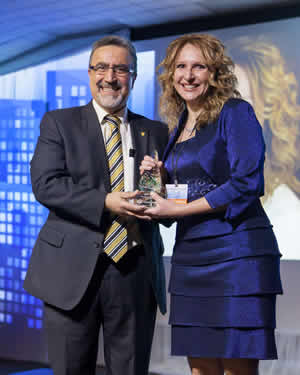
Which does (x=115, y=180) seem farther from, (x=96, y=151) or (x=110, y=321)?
(x=110, y=321)

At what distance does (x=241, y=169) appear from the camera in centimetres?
190

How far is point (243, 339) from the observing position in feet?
6.26

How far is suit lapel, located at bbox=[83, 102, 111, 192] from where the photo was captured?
6.94 feet

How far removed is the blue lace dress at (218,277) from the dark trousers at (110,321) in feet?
0.54

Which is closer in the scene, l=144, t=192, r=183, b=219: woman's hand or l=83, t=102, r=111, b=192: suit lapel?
l=144, t=192, r=183, b=219: woman's hand

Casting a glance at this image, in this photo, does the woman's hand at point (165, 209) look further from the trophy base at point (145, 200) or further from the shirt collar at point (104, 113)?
the shirt collar at point (104, 113)

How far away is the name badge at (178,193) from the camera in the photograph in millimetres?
1985

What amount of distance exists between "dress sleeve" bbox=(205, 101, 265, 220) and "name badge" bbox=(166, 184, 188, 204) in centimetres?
10

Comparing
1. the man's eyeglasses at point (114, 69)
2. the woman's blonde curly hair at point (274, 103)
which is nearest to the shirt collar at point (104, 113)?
the man's eyeglasses at point (114, 69)

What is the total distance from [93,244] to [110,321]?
1.09ft

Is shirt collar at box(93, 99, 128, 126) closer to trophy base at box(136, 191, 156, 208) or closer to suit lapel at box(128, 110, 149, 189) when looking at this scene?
suit lapel at box(128, 110, 149, 189)

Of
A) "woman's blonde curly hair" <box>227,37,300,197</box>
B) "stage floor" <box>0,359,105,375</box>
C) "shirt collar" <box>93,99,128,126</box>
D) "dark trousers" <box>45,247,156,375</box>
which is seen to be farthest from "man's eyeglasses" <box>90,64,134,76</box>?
"stage floor" <box>0,359,105,375</box>

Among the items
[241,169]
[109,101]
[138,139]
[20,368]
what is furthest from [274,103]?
[20,368]

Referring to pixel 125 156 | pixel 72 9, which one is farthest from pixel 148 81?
pixel 125 156
